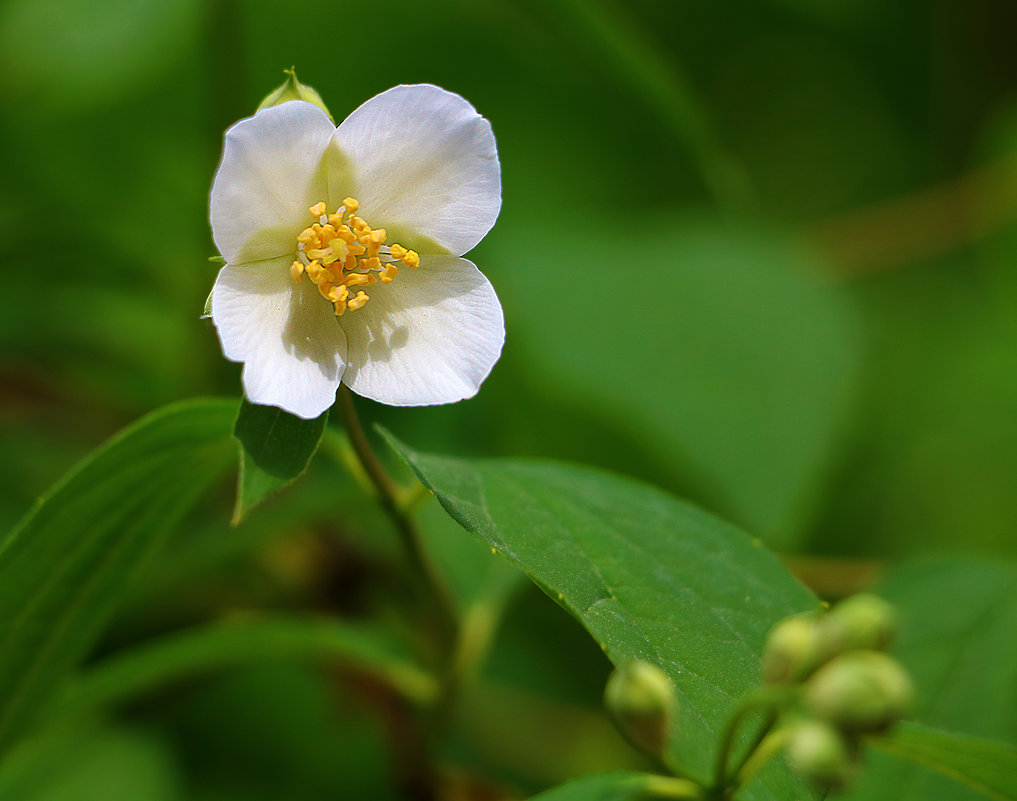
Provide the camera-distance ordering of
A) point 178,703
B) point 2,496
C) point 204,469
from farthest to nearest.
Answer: point 2,496 < point 178,703 < point 204,469

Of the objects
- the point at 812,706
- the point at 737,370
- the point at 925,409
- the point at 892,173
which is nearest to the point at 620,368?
the point at 737,370

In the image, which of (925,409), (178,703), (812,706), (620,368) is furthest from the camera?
(925,409)

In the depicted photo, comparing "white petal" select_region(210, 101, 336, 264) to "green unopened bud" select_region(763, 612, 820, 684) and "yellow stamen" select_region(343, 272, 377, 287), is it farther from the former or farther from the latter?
"green unopened bud" select_region(763, 612, 820, 684)

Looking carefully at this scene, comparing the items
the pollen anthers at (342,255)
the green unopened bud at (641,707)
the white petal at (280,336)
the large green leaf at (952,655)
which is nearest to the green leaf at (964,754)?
the green unopened bud at (641,707)

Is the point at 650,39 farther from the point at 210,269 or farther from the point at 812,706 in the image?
the point at 812,706

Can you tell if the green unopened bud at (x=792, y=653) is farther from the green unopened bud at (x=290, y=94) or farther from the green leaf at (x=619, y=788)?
the green unopened bud at (x=290, y=94)

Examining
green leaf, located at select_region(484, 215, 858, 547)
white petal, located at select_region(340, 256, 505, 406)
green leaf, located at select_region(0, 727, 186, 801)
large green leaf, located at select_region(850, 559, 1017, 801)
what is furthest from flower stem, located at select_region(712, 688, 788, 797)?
green leaf, located at select_region(484, 215, 858, 547)

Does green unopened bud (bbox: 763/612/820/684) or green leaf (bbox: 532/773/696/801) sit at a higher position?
green unopened bud (bbox: 763/612/820/684)
